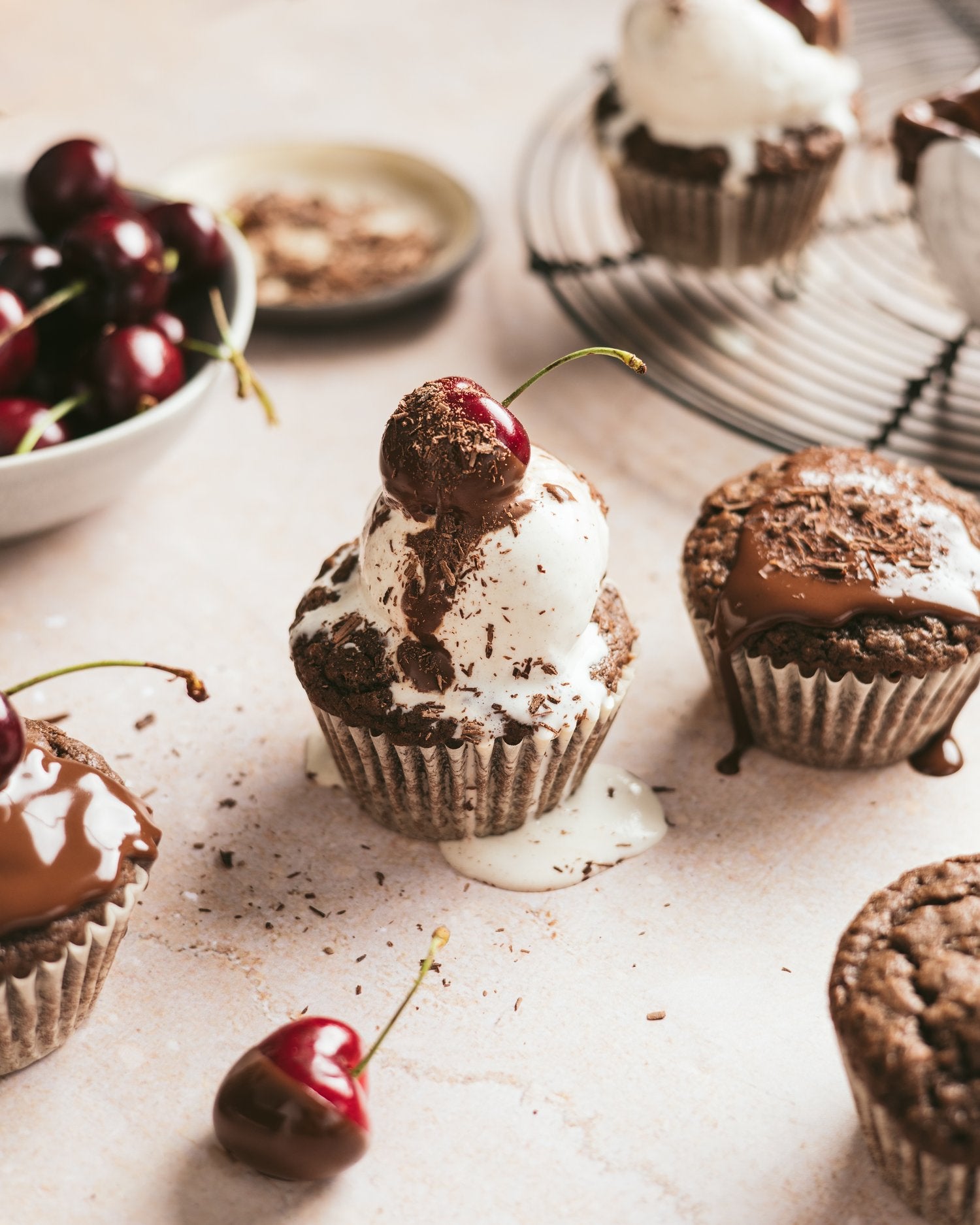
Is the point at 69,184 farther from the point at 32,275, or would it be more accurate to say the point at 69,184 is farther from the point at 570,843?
the point at 570,843

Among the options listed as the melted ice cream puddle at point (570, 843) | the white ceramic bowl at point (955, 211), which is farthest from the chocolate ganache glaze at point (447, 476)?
the white ceramic bowl at point (955, 211)

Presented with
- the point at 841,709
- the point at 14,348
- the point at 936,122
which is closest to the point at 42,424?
the point at 14,348

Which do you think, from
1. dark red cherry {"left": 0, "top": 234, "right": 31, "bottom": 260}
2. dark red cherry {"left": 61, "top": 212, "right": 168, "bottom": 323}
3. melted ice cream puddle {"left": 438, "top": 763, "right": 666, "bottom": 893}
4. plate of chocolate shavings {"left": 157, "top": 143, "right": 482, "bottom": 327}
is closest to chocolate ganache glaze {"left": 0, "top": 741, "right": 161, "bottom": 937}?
melted ice cream puddle {"left": 438, "top": 763, "right": 666, "bottom": 893}

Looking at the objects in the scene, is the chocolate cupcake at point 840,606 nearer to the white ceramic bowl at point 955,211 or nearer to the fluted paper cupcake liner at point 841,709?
the fluted paper cupcake liner at point 841,709

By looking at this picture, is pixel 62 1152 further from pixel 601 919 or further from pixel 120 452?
pixel 120 452

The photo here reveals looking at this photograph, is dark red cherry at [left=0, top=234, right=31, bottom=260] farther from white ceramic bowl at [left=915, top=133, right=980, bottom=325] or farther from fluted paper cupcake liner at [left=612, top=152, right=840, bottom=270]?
white ceramic bowl at [left=915, top=133, right=980, bottom=325]
